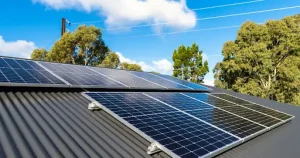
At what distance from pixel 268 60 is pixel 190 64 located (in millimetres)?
19819

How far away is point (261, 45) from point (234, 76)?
21.3 feet

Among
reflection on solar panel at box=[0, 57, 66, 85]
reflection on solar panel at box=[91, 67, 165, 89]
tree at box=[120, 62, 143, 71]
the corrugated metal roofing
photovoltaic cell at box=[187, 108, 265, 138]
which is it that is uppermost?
reflection on solar panel at box=[0, 57, 66, 85]

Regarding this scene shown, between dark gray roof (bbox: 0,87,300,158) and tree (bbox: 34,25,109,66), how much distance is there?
134 ft

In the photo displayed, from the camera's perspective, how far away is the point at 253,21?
122 ft

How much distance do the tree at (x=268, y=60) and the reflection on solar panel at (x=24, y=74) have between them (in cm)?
3179

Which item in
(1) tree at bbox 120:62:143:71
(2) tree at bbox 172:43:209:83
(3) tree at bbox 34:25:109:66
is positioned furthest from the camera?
(1) tree at bbox 120:62:143:71

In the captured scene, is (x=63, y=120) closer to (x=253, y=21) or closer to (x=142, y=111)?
(x=142, y=111)

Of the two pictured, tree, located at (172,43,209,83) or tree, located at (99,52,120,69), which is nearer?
tree, located at (99,52,120,69)

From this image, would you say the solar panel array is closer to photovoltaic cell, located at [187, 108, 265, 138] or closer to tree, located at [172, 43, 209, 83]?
photovoltaic cell, located at [187, 108, 265, 138]

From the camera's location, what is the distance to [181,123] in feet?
20.7

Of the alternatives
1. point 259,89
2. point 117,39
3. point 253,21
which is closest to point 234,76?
point 259,89

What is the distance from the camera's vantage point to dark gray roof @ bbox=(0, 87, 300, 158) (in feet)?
13.8

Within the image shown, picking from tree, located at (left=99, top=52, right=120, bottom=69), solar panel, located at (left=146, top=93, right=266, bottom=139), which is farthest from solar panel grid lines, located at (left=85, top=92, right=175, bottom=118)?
tree, located at (left=99, top=52, right=120, bottom=69)

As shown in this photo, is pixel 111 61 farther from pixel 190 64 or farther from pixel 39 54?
pixel 190 64
